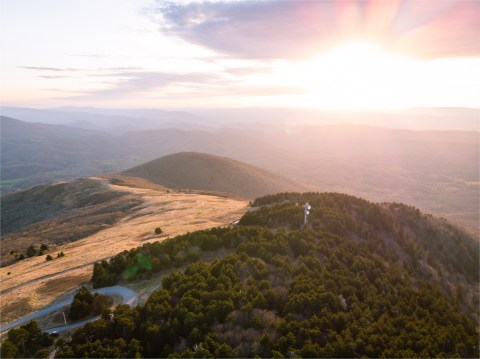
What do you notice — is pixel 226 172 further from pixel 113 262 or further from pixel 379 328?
pixel 379 328

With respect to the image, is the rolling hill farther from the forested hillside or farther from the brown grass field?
the forested hillside

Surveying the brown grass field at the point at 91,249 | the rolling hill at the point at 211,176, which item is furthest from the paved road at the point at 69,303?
the rolling hill at the point at 211,176

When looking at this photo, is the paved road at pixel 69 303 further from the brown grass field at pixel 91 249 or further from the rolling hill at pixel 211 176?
the rolling hill at pixel 211 176

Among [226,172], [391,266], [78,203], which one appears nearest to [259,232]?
[391,266]

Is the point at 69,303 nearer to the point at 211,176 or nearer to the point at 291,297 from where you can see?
the point at 291,297

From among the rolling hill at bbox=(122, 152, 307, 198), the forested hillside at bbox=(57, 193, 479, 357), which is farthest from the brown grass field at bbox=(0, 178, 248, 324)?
the rolling hill at bbox=(122, 152, 307, 198)
